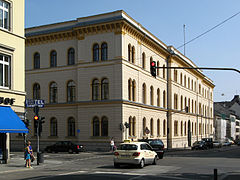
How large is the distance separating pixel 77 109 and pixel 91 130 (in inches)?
127

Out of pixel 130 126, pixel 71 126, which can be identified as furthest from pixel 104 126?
pixel 71 126

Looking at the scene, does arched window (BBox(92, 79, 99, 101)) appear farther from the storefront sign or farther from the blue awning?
the blue awning

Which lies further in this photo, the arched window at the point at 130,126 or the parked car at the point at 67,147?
the arched window at the point at 130,126

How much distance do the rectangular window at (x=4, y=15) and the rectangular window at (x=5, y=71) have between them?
211 cm

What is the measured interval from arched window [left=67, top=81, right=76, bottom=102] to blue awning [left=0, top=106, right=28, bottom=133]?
2129 centimetres

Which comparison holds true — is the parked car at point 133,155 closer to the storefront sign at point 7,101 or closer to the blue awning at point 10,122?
the blue awning at point 10,122

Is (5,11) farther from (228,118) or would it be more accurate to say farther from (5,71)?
(228,118)

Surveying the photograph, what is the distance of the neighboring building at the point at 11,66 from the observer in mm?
23953

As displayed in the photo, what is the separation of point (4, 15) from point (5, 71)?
3.76 meters

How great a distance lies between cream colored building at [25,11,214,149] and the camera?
139 feet

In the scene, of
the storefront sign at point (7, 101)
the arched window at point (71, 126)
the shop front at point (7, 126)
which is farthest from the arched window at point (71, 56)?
the shop front at point (7, 126)

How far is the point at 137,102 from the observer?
45656 millimetres

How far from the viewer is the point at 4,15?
2498 cm

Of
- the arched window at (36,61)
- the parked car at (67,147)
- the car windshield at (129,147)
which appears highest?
the arched window at (36,61)
